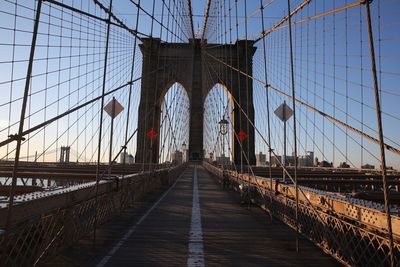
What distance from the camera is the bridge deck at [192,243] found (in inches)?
156

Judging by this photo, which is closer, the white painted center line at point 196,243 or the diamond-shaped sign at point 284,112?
the white painted center line at point 196,243

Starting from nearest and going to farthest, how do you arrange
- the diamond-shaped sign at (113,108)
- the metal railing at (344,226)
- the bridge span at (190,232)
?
the metal railing at (344,226) < the bridge span at (190,232) < the diamond-shaped sign at (113,108)


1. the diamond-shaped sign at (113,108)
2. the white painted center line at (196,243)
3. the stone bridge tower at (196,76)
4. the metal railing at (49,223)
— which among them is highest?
the stone bridge tower at (196,76)

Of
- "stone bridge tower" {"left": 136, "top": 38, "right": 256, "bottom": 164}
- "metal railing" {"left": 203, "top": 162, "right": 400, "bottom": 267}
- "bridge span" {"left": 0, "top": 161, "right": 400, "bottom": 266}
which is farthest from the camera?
"stone bridge tower" {"left": 136, "top": 38, "right": 256, "bottom": 164}

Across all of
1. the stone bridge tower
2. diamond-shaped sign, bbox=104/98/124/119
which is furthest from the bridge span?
the stone bridge tower

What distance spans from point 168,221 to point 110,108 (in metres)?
2.42

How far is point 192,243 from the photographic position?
15.9 ft

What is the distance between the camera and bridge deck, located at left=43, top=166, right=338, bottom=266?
13.0 feet

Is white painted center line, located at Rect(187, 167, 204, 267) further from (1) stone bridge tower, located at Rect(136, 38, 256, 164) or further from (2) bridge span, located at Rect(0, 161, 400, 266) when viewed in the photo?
(1) stone bridge tower, located at Rect(136, 38, 256, 164)

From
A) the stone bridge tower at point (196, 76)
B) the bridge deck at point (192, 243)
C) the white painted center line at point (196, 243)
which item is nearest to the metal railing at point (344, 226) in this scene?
the bridge deck at point (192, 243)

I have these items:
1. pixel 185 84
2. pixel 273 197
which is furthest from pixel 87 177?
pixel 185 84

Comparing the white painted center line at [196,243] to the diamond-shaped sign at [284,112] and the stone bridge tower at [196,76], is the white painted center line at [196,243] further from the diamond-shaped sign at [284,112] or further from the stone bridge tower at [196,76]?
the stone bridge tower at [196,76]

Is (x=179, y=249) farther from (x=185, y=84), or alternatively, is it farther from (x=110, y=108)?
(x=185, y=84)

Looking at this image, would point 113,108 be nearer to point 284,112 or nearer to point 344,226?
point 284,112
